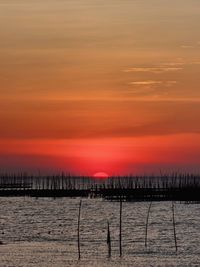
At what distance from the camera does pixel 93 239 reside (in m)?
61.6

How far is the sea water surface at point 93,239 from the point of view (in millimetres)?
47750

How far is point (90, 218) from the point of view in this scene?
89.4m

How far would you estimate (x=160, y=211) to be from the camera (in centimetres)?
10569

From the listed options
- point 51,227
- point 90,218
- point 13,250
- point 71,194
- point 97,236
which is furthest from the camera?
point 71,194

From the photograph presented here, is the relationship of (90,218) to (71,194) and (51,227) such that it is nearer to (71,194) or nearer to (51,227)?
(51,227)

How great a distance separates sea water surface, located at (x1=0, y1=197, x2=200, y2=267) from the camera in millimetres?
47750

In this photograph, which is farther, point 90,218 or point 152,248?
point 90,218

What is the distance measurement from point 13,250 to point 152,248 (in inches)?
395

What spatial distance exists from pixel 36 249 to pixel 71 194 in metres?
73.2

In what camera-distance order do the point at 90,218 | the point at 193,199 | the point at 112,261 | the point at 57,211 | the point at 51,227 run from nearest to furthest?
the point at 112,261
the point at 51,227
the point at 90,218
the point at 57,211
the point at 193,199

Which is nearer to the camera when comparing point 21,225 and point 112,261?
point 112,261

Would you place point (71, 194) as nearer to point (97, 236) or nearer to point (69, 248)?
point (97, 236)

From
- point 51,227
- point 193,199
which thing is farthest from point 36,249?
point 193,199

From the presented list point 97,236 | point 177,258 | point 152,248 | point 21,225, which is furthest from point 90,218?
point 177,258
